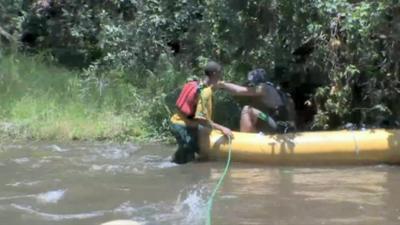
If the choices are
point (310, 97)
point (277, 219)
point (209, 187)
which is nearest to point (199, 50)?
point (310, 97)

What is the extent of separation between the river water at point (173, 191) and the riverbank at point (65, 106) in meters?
0.77

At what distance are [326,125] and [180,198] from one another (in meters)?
3.13

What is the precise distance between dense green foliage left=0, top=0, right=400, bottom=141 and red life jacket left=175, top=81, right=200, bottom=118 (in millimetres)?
1569

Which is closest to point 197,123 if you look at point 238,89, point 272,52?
point 238,89

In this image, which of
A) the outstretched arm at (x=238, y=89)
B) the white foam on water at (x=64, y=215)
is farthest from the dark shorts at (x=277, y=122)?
the white foam on water at (x=64, y=215)

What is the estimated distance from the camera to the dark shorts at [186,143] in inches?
338

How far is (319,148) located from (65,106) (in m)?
4.39

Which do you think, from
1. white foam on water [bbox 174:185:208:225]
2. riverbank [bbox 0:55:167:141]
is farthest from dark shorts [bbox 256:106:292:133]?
white foam on water [bbox 174:185:208:225]

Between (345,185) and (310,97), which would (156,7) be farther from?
(345,185)

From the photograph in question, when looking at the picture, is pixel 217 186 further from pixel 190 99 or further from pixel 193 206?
pixel 190 99

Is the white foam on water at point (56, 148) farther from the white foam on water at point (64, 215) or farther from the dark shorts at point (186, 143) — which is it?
the white foam on water at point (64, 215)

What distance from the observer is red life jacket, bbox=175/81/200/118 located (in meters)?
8.46

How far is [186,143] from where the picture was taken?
8.59 metres

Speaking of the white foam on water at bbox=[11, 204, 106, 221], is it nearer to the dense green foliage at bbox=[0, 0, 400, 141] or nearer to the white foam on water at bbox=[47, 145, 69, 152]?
the white foam on water at bbox=[47, 145, 69, 152]
